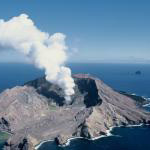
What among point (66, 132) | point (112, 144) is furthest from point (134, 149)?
point (66, 132)

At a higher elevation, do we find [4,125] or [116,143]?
[116,143]

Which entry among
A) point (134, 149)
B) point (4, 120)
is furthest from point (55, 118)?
point (134, 149)

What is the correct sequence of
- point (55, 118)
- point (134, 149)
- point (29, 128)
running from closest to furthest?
point (134, 149)
point (29, 128)
point (55, 118)

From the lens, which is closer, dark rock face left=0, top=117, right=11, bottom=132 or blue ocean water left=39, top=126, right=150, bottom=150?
blue ocean water left=39, top=126, right=150, bottom=150

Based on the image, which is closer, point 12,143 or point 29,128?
point 12,143

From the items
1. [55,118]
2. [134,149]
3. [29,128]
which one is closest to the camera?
[134,149]

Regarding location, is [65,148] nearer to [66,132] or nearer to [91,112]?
[66,132]

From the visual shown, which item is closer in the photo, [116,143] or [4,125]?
[116,143]

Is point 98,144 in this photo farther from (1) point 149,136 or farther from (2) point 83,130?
(1) point 149,136

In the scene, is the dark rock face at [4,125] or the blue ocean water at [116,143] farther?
the dark rock face at [4,125]
